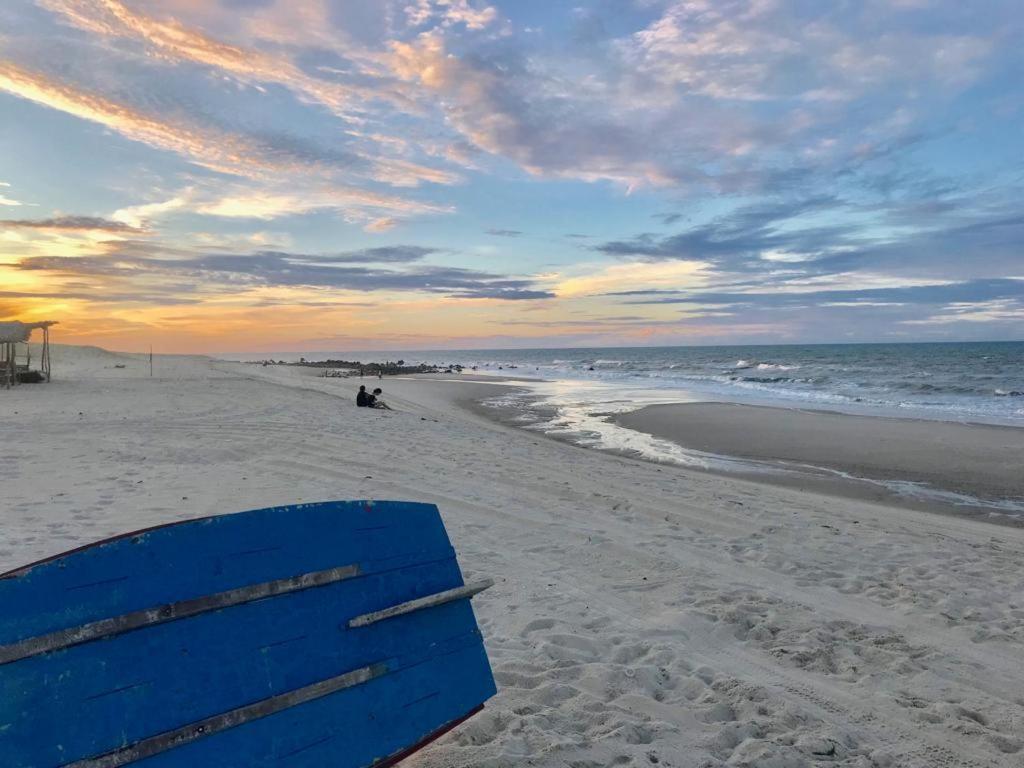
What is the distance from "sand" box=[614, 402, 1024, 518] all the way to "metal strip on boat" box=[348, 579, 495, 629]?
34.6ft

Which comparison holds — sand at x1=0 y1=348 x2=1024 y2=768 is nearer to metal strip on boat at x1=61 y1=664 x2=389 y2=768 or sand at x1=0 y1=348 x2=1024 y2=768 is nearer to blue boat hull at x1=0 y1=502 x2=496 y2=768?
blue boat hull at x1=0 y1=502 x2=496 y2=768

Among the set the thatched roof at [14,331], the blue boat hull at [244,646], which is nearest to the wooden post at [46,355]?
the thatched roof at [14,331]

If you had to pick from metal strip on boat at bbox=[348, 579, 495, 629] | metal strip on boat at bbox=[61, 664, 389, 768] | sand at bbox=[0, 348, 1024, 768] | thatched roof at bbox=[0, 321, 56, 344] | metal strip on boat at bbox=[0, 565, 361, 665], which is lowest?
sand at bbox=[0, 348, 1024, 768]

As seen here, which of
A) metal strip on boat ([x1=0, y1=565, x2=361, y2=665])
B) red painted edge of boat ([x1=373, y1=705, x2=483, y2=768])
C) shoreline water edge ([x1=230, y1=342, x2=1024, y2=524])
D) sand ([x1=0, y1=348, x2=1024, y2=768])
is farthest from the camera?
shoreline water edge ([x1=230, y1=342, x2=1024, y2=524])

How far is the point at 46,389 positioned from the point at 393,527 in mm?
26772

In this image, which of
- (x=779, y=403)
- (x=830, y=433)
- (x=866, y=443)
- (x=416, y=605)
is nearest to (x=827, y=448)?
Result: (x=866, y=443)

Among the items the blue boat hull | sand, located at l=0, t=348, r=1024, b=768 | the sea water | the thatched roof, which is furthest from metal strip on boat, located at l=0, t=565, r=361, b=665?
the thatched roof

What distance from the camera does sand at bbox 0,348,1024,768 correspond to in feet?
12.4

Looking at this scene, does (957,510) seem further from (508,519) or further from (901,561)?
(508,519)

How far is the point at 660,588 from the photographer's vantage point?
599 cm

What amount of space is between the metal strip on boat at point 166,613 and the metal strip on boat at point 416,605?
20 cm

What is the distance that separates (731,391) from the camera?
35.4 m

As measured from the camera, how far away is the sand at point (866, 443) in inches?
494

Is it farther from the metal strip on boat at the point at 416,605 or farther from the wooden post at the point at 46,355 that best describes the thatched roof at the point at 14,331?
the metal strip on boat at the point at 416,605
